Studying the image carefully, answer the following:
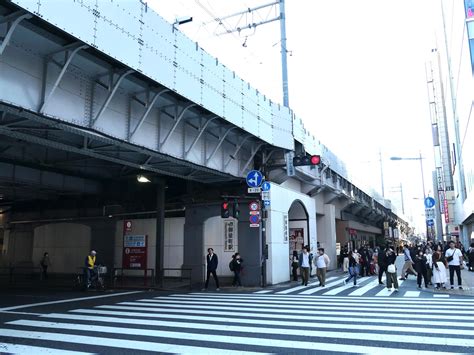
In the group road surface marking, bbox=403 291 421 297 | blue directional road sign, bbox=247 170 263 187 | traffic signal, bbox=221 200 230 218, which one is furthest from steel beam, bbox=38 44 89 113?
road surface marking, bbox=403 291 421 297

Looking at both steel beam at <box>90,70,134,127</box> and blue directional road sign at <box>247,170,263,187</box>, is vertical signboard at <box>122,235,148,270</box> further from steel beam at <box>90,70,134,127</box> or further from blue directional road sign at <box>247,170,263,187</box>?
steel beam at <box>90,70,134,127</box>

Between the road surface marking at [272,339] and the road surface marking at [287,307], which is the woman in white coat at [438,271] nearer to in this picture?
the road surface marking at [287,307]

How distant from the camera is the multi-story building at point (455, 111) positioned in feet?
84.1

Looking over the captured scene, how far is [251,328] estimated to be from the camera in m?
8.76

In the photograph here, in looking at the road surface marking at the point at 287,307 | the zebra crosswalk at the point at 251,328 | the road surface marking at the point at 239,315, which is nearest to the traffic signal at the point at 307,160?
the zebra crosswalk at the point at 251,328

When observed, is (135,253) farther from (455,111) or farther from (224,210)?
(455,111)

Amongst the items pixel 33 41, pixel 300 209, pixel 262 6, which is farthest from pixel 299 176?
pixel 33 41

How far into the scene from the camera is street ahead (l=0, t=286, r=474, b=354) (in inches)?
279

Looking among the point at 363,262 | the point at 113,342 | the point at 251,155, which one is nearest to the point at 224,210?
the point at 251,155

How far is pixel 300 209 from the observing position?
26.1 m

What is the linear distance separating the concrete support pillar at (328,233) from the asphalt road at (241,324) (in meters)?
16.6

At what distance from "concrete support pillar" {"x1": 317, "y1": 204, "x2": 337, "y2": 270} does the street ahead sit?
17318mm

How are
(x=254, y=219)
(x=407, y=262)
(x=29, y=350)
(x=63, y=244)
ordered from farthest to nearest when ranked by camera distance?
(x=63, y=244) → (x=407, y=262) → (x=254, y=219) → (x=29, y=350)

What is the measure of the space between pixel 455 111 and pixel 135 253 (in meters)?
31.9
